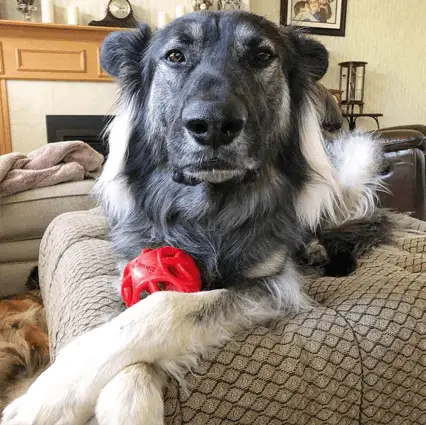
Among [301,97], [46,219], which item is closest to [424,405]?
[301,97]

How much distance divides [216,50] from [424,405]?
3.38 ft

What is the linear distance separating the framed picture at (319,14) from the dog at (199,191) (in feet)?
16.0

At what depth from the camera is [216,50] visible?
4.12ft

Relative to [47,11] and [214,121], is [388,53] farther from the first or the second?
[214,121]

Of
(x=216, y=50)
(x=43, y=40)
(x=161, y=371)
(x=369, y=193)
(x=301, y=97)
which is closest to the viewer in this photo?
(x=161, y=371)

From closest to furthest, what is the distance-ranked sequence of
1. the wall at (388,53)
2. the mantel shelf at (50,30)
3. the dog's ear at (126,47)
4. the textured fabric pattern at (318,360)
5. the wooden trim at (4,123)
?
the textured fabric pattern at (318,360), the dog's ear at (126,47), the mantel shelf at (50,30), the wooden trim at (4,123), the wall at (388,53)

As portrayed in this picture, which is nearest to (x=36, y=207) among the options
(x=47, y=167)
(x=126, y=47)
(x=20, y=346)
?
(x=47, y=167)

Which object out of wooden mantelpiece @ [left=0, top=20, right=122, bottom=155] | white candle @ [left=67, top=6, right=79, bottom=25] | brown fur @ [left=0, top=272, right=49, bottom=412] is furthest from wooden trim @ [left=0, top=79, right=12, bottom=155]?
brown fur @ [left=0, top=272, right=49, bottom=412]

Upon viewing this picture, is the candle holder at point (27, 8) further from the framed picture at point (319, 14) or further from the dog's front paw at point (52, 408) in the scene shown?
the dog's front paw at point (52, 408)

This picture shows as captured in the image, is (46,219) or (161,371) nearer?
(161,371)

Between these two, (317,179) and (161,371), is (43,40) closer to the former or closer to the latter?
(317,179)

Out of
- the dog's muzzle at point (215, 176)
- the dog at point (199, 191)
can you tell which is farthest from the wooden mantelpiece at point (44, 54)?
the dog's muzzle at point (215, 176)

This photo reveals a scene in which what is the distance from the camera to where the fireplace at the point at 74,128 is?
490 cm

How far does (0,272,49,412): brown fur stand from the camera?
167cm
